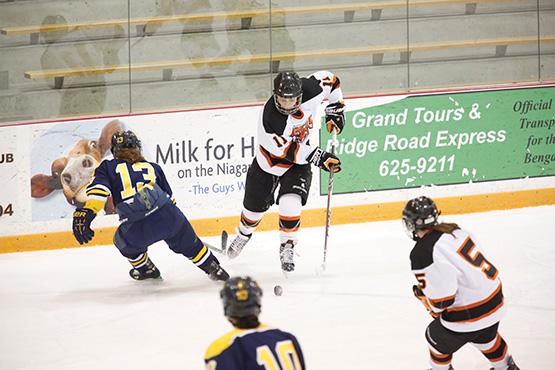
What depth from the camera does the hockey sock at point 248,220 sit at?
20.0 feet

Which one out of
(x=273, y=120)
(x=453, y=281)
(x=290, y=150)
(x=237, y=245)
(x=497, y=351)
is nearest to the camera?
(x=453, y=281)

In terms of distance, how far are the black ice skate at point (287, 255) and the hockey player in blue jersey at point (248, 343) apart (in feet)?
9.99

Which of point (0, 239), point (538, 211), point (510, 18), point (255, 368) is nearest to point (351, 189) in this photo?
point (538, 211)

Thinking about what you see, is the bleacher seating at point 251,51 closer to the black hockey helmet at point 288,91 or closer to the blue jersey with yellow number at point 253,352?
the black hockey helmet at point 288,91

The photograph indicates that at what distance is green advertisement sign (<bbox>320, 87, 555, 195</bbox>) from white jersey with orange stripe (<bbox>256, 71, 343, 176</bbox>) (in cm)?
136

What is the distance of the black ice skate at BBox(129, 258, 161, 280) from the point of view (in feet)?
19.4

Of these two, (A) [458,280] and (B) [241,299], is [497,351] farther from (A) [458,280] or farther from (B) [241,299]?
(B) [241,299]

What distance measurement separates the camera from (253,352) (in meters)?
2.61

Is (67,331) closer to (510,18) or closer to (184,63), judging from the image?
(184,63)

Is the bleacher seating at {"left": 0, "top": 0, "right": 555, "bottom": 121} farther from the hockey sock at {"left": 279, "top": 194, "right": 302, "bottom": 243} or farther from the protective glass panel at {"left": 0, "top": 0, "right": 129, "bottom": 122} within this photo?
the hockey sock at {"left": 279, "top": 194, "right": 302, "bottom": 243}

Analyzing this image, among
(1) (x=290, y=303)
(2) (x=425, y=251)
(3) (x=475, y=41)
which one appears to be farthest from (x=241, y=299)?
(3) (x=475, y=41)

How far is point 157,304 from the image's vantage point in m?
5.41

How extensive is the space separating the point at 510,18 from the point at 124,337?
428 centimetres

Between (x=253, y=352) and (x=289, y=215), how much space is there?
Result: 10.1ft
